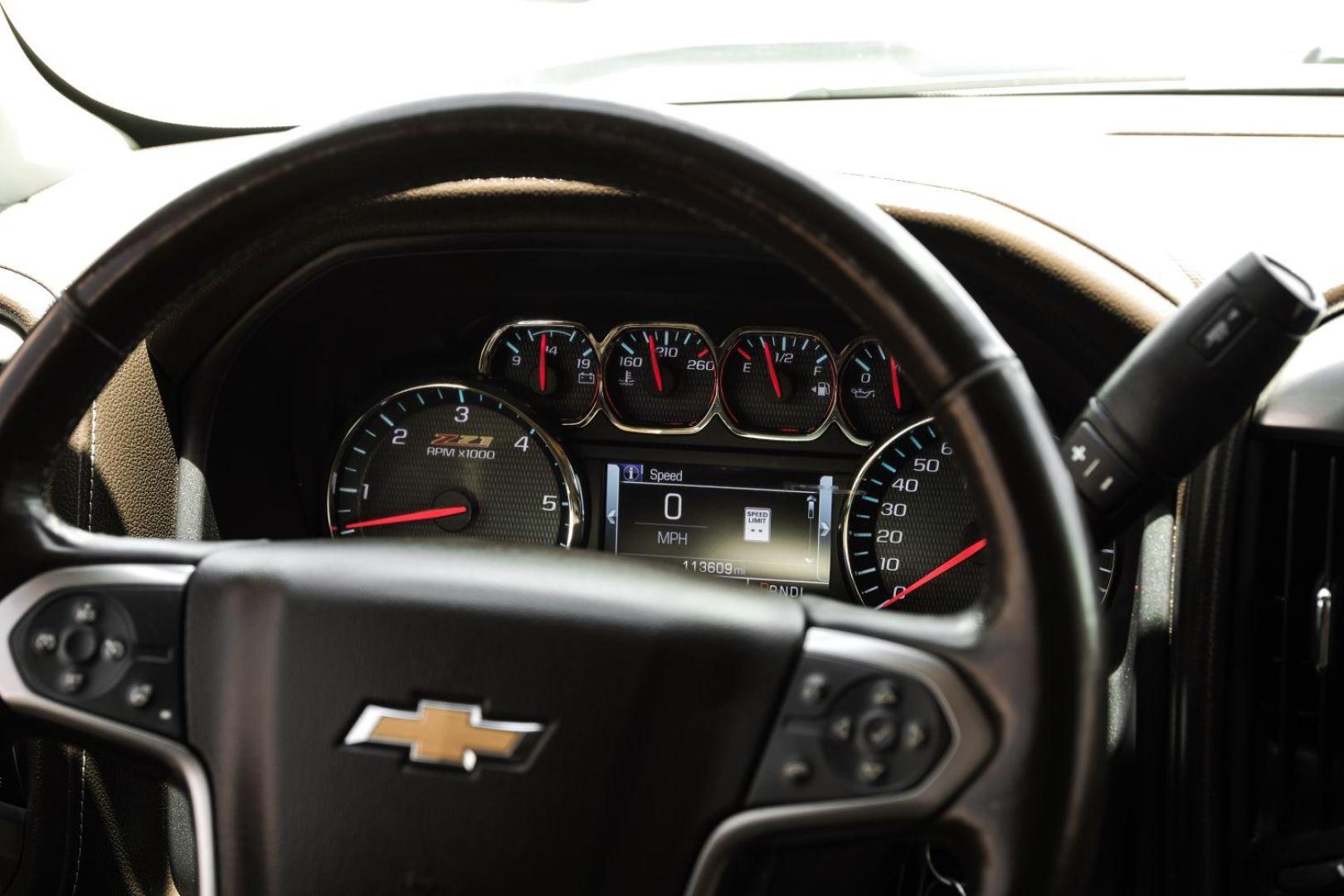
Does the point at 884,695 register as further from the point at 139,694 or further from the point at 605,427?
the point at 605,427

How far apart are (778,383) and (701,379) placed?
0.11m

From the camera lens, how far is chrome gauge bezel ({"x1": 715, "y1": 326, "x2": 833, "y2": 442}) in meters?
1.77

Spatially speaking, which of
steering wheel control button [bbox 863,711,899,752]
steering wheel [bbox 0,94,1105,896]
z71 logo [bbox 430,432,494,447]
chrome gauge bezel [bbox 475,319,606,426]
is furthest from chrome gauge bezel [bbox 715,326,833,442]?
steering wheel control button [bbox 863,711,899,752]

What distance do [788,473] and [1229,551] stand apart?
693mm

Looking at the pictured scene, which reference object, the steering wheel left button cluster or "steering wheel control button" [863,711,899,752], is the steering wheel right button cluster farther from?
the steering wheel left button cluster

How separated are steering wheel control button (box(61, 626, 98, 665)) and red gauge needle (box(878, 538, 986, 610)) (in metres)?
1.05

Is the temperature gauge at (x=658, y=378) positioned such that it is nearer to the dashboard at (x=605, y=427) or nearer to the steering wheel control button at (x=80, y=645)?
the dashboard at (x=605, y=427)

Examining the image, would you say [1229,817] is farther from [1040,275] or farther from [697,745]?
[697,745]

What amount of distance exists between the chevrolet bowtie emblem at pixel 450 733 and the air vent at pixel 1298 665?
28.4 inches

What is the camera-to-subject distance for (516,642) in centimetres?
88

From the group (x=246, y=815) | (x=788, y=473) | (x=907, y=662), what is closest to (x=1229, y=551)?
(x=907, y=662)

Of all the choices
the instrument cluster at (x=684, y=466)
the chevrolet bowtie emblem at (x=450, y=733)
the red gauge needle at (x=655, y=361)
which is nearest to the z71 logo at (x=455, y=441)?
the instrument cluster at (x=684, y=466)

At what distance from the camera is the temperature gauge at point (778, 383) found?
5.85 feet

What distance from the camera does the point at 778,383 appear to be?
5.90 feet
